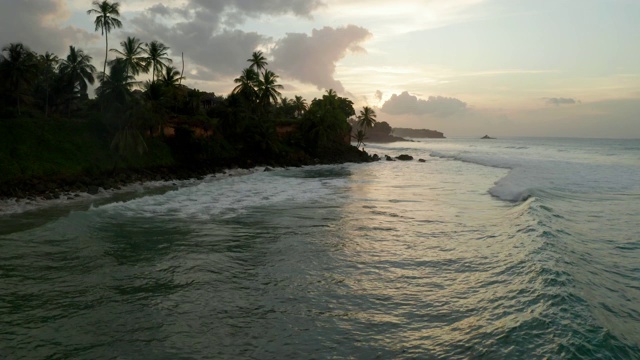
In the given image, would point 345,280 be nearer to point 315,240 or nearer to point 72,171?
point 315,240

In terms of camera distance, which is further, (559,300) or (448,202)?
(448,202)

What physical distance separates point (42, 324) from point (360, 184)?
26395mm

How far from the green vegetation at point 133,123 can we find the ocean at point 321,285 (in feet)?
41.1

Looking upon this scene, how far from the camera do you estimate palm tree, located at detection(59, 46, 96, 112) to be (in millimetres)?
46344

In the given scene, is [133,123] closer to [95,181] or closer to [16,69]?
[95,181]

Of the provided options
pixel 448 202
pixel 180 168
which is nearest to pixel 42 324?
pixel 448 202

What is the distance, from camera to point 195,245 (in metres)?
12.3

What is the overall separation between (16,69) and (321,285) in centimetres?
4197

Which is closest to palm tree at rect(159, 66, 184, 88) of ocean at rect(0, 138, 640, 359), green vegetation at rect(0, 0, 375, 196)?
green vegetation at rect(0, 0, 375, 196)

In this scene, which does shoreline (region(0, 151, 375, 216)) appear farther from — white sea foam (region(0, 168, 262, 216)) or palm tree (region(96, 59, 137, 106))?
palm tree (region(96, 59, 137, 106))

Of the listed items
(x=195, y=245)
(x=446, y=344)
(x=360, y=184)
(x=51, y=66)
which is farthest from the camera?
(x=51, y=66)

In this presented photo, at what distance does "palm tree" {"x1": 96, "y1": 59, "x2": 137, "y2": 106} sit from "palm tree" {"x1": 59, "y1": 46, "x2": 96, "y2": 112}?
52.7ft

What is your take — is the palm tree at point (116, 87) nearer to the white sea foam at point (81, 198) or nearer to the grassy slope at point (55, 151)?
the grassy slope at point (55, 151)

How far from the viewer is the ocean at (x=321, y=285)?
630 cm
